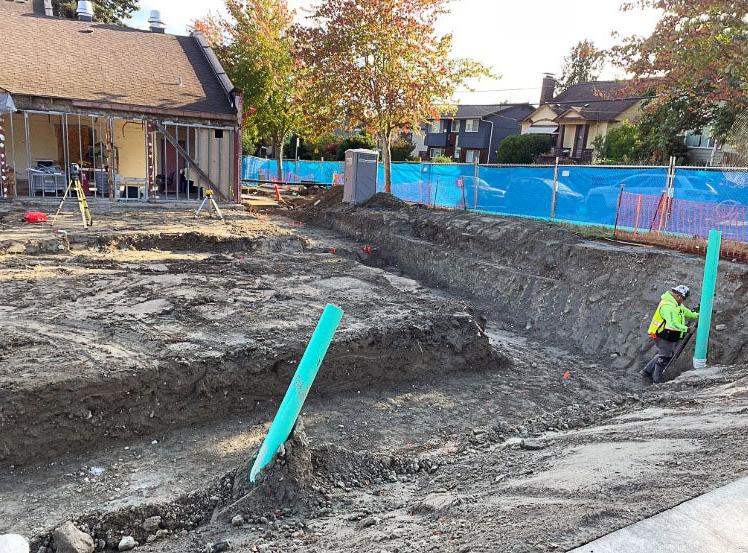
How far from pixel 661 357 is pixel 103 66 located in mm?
20838

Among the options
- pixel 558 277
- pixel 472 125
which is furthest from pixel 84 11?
pixel 472 125

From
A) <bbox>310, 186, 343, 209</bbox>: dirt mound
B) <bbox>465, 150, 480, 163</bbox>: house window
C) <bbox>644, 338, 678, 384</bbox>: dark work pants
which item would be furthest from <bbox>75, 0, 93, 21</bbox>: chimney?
<bbox>465, 150, 480, 163</bbox>: house window

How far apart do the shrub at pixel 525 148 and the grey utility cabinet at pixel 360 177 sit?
18.9 metres

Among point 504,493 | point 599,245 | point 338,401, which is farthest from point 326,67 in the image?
point 504,493

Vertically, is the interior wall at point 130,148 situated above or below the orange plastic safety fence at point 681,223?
above

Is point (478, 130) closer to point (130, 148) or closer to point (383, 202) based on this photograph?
point (383, 202)

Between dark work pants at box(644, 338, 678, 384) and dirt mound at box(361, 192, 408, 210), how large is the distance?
11.8 m

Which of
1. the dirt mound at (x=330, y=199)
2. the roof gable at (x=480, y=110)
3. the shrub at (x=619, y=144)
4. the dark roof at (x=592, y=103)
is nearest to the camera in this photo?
the dirt mound at (x=330, y=199)

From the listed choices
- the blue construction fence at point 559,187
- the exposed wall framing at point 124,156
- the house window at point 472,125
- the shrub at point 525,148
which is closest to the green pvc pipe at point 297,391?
the blue construction fence at point 559,187

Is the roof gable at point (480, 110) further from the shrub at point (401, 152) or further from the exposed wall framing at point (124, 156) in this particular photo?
the exposed wall framing at point (124, 156)

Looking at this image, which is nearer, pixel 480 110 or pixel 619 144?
pixel 619 144

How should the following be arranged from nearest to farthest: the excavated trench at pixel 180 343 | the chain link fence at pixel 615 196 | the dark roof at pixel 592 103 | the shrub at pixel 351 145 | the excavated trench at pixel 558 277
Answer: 1. the excavated trench at pixel 180 343
2. the excavated trench at pixel 558 277
3. the chain link fence at pixel 615 196
4. the dark roof at pixel 592 103
5. the shrub at pixel 351 145

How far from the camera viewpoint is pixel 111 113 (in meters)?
18.4

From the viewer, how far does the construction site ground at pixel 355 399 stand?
3.34 metres
